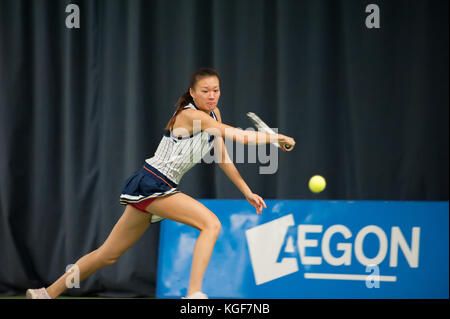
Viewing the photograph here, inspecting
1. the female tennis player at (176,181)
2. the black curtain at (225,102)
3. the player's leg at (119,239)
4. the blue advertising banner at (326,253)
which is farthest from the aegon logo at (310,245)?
the player's leg at (119,239)

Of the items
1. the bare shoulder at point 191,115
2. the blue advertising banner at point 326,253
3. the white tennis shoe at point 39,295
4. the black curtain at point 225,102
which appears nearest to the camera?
the bare shoulder at point 191,115

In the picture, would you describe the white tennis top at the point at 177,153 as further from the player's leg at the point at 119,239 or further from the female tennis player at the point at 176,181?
the player's leg at the point at 119,239

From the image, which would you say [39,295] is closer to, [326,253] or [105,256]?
[105,256]

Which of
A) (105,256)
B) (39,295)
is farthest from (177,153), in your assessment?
(39,295)

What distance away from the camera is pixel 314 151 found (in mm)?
4703

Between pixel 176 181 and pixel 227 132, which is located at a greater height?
pixel 227 132

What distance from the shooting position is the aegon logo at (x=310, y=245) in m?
4.07

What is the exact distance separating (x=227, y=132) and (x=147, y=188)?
512mm

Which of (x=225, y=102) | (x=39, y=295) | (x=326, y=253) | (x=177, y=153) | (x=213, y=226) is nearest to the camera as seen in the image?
(x=213, y=226)

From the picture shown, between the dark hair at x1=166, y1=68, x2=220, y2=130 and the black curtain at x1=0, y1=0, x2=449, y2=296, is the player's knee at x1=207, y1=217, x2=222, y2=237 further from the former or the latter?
the black curtain at x1=0, y1=0, x2=449, y2=296

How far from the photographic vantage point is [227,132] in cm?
265
